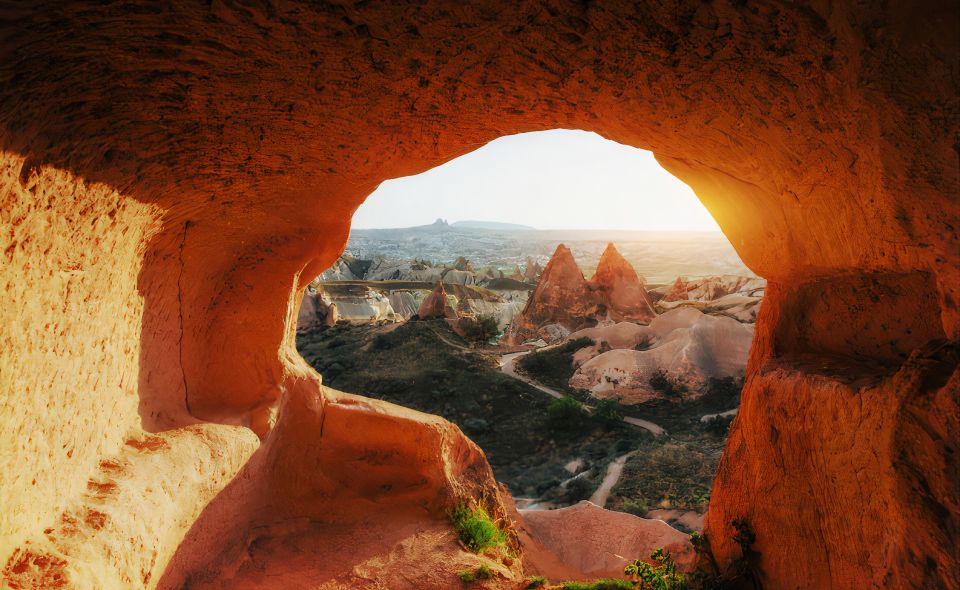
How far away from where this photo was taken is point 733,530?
17.5 feet

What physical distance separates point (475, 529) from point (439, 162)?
480 centimetres

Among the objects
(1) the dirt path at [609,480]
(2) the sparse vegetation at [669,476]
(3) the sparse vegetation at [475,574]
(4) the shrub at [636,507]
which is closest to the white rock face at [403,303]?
(1) the dirt path at [609,480]

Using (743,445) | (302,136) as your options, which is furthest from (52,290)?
(743,445)

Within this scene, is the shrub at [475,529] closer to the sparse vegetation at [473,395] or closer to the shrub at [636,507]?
the shrub at [636,507]

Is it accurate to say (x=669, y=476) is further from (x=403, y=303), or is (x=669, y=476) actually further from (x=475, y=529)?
(x=403, y=303)

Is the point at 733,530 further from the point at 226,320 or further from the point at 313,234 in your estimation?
the point at 226,320

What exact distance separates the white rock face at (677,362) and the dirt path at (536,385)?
1259mm

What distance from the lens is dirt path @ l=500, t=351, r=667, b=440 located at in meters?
17.5

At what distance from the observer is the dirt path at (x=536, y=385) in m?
17.5

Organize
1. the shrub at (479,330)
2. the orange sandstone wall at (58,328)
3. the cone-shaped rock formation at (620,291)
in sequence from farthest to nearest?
the cone-shaped rock formation at (620,291), the shrub at (479,330), the orange sandstone wall at (58,328)

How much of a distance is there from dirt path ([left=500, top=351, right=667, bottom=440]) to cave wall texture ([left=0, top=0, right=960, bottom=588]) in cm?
1283

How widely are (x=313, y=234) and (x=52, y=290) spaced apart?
3350 mm

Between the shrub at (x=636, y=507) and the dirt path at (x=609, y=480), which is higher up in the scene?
the shrub at (x=636, y=507)

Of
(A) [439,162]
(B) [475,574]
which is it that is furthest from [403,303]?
(A) [439,162]
